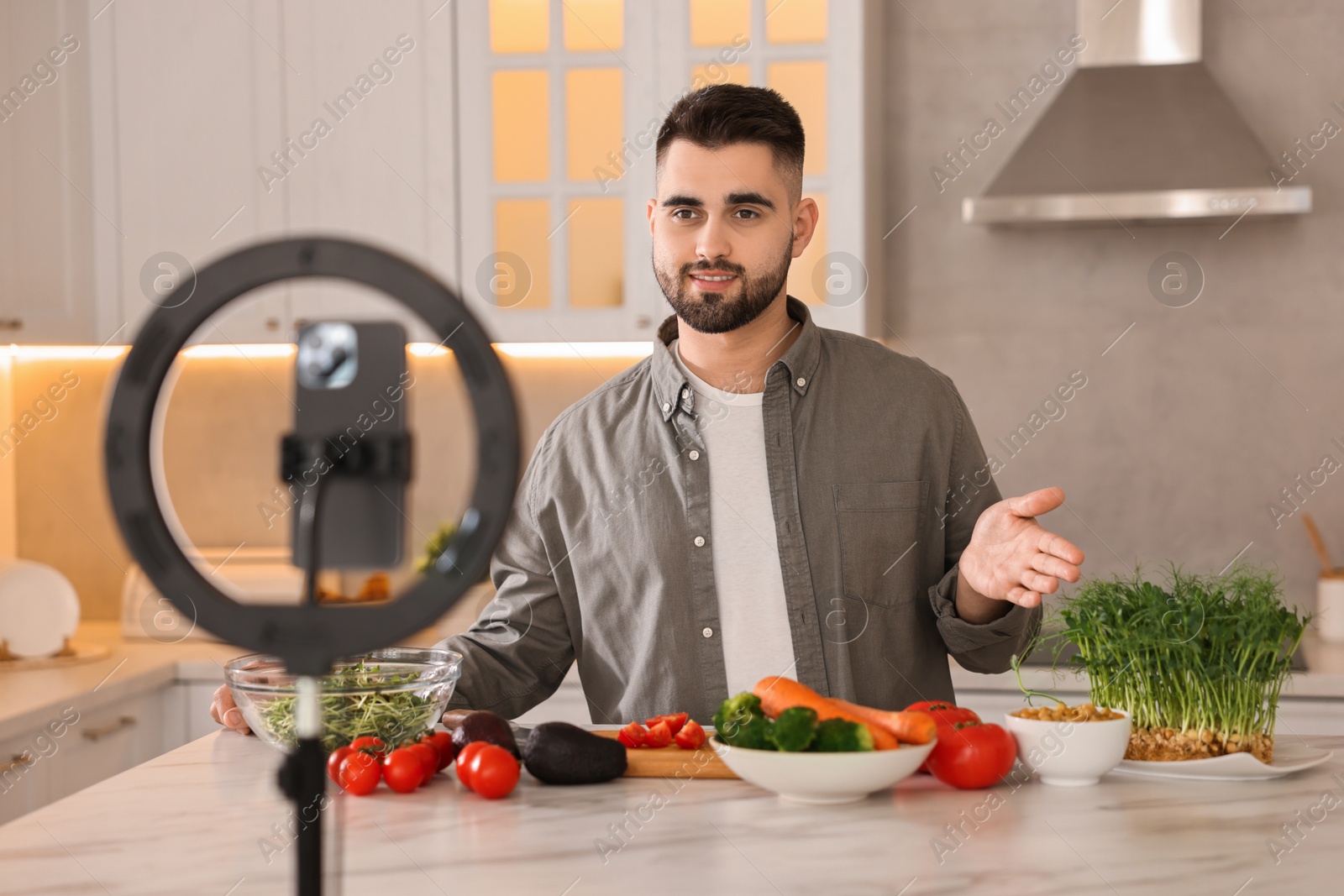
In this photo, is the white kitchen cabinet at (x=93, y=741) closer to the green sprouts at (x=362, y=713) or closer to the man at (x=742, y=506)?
the man at (x=742, y=506)

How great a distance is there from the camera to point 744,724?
39.7 inches

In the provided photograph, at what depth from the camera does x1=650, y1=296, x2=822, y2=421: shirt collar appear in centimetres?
169

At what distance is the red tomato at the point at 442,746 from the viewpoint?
1104 millimetres

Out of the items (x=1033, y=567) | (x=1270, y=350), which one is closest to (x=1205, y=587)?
(x=1033, y=567)

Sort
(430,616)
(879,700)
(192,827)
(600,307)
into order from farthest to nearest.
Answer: (600,307) < (879,700) < (192,827) < (430,616)

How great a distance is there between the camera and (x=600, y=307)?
265 cm

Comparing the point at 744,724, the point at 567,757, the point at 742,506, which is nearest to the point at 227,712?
the point at 567,757

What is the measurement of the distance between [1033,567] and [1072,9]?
6.82 ft

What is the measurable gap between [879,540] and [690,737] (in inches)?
23.6

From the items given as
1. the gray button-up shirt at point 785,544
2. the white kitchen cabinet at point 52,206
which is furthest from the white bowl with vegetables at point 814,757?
the white kitchen cabinet at point 52,206

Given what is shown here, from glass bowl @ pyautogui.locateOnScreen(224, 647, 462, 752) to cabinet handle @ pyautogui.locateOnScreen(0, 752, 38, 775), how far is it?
1.27 m

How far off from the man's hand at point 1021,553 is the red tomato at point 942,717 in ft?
0.44

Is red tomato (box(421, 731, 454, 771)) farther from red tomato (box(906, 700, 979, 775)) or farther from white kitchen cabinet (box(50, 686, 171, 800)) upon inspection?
white kitchen cabinet (box(50, 686, 171, 800))

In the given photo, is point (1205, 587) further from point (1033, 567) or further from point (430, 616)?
point (430, 616)
